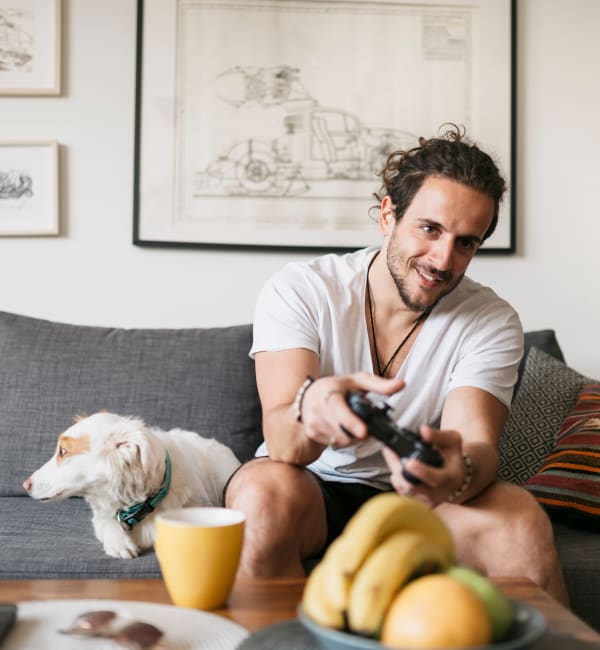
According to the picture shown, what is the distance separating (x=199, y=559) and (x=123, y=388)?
1.25 m

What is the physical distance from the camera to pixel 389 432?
99 centimetres

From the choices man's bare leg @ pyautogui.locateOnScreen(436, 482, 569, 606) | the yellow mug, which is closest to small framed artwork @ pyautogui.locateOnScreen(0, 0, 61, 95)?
man's bare leg @ pyautogui.locateOnScreen(436, 482, 569, 606)

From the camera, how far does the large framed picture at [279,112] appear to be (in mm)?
2650

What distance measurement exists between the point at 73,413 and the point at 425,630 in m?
1.56

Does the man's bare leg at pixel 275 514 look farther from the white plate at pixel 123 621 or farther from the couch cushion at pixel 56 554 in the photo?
the white plate at pixel 123 621

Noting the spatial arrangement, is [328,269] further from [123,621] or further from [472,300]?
[123,621]

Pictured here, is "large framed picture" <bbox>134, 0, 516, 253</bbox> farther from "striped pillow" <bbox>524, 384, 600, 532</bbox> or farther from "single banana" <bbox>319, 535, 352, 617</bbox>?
"single banana" <bbox>319, 535, 352, 617</bbox>

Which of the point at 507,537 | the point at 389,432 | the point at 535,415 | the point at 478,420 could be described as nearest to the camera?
the point at 389,432

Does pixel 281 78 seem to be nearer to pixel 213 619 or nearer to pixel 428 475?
pixel 428 475

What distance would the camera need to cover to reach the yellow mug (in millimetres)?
932

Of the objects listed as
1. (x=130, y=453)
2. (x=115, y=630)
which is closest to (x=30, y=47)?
(x=130, y=453)

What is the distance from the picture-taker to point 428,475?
1.09 m

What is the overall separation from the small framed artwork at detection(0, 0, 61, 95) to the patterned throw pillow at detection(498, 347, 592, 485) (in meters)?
1.77

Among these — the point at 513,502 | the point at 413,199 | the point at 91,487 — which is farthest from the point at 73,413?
the point at 513,502
